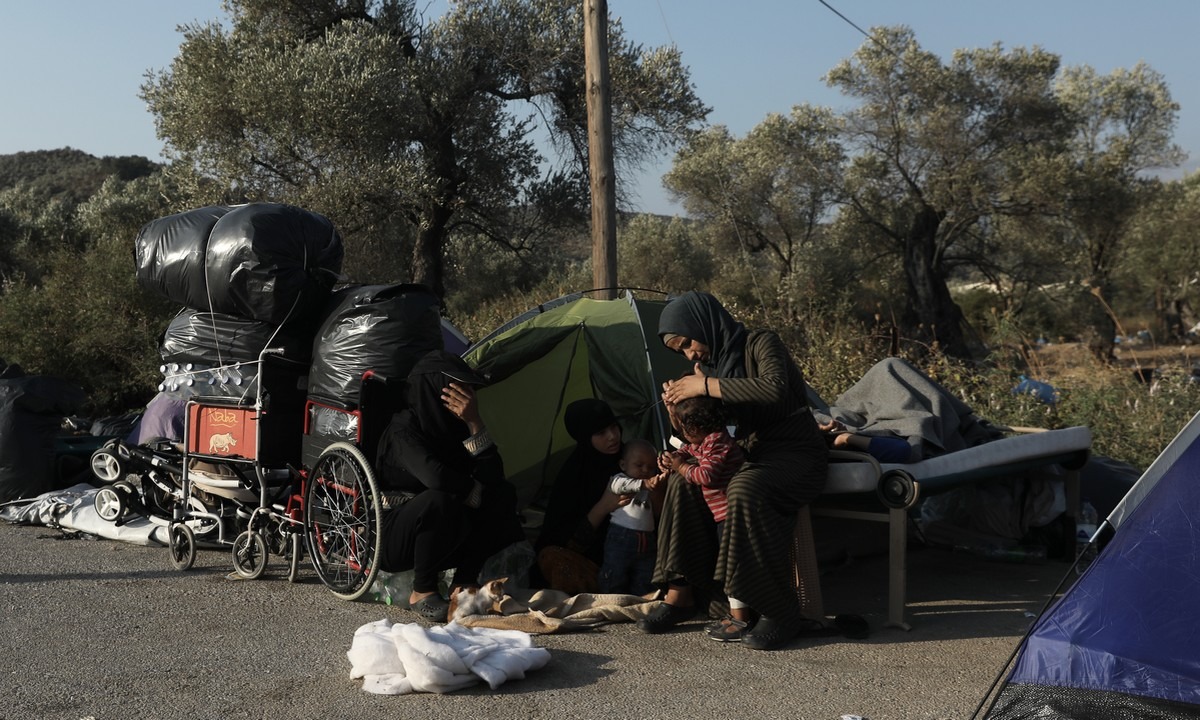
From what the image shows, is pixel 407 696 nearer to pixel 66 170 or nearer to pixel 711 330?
pixel 711 330

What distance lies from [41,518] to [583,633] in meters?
4.80

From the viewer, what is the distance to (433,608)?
212 inches

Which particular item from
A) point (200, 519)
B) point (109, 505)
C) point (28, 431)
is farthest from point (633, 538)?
point (28, 431)

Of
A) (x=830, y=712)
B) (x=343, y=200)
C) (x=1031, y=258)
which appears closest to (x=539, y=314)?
(x=830, y=712)

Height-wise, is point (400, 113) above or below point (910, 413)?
above

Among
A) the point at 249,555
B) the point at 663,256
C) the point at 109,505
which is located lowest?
the point at 249,555

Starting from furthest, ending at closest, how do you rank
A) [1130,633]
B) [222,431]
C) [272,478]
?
1. [272,478]
2. [222,431]
3. [1130,633]

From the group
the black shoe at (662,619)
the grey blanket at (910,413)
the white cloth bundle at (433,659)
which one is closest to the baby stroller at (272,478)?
the white cloth bundle at (433,659)

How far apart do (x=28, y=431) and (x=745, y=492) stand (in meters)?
5.95

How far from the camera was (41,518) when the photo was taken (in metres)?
7.98

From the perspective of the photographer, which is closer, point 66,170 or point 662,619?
point 662,619

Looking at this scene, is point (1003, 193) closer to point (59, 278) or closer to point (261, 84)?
point (261, 84)

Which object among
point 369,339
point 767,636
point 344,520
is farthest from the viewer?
point 369,339

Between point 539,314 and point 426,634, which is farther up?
point 539,314
